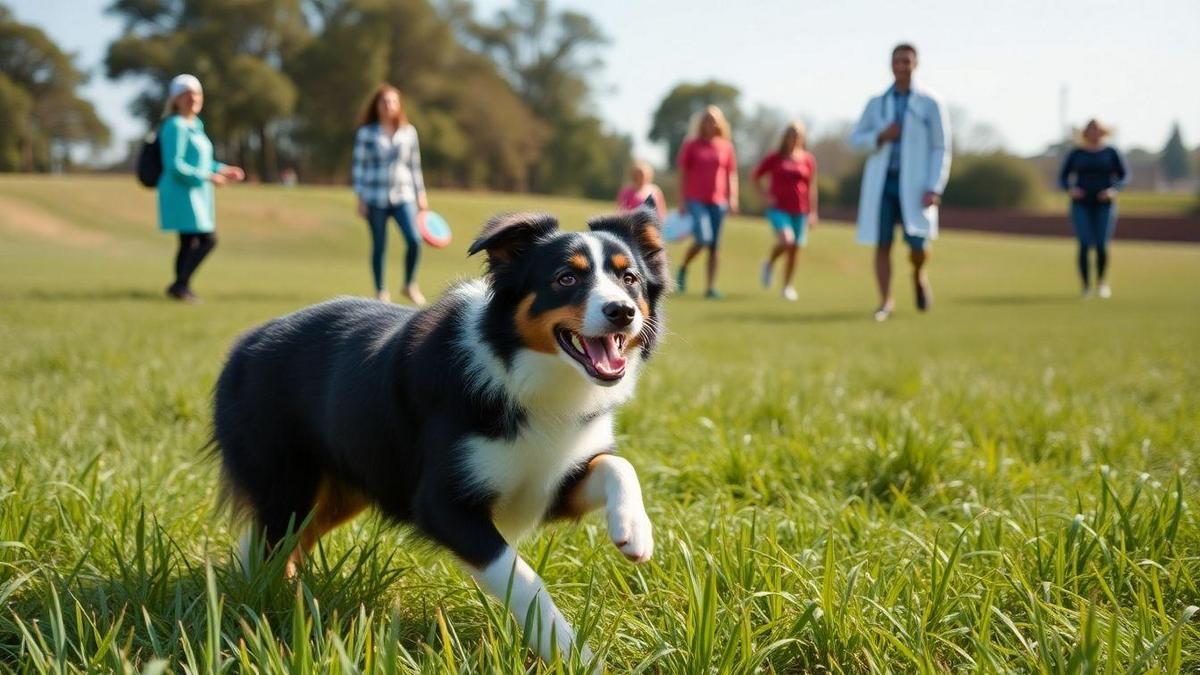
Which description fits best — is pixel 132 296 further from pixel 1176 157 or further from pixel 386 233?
pixel 1176 157

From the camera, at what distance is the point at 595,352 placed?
252 centimetres

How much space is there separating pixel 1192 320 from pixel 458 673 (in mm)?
14312

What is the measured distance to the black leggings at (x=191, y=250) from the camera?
1083 cm

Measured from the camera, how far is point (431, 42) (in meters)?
62.6

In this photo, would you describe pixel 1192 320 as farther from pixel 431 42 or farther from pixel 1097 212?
pixel 431 42

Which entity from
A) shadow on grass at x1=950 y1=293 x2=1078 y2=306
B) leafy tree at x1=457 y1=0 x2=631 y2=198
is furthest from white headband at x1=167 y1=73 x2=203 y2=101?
leafy tree at x1=457 y1=0 x2=631 y2=198

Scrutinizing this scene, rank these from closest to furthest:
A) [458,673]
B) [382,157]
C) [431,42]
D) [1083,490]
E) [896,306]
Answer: [458,673] → [1083,490] → [382,157] → [896,306] → [431,42]

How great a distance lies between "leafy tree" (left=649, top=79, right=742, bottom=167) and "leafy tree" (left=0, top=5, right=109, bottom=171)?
5324 cm

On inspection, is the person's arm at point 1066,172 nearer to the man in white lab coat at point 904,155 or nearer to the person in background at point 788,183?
the person in background at point 788,183

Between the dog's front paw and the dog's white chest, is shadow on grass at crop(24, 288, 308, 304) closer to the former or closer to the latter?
the dog's white chest

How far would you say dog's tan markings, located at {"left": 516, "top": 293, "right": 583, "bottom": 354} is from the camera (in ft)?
8.21

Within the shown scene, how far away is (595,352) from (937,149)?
854 cm

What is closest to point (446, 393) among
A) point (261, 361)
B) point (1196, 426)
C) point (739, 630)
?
point (261, 361)

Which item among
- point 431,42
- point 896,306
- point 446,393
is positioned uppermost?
point 431,42
